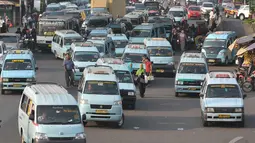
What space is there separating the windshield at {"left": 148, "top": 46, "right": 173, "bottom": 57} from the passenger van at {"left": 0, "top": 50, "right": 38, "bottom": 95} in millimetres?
9247

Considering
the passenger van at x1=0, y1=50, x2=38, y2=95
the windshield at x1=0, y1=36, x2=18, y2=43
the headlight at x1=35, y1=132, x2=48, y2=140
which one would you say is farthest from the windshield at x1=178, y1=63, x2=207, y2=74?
the headlight at x1=35, y1=132, x2=48, y2=140

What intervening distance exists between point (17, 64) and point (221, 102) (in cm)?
1205

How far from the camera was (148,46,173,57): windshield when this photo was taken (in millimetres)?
45312

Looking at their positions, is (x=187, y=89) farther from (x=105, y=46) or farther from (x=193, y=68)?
(x=105, y=46)

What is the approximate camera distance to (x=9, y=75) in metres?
36.7

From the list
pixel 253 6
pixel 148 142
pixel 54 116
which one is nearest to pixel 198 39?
pixel 253 6

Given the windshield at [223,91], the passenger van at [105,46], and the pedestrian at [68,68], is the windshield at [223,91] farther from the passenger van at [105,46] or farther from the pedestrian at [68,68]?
the passenger van at [105,46]

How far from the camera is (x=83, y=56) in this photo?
41.7 metres

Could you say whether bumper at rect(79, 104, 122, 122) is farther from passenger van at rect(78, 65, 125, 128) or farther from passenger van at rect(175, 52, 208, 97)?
passenger van at rect(175, 52, 208, 97)

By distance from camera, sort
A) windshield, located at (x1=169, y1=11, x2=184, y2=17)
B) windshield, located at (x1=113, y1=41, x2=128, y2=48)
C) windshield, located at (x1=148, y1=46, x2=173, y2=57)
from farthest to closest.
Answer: windshield, located at (x1=169, y1=11, x2=184, y2=17)
windshield, located at (x1=113, y1=41, x2=128, y2=48)
windshield, located at (x1=148, y1=46, x2=173, y2=57)

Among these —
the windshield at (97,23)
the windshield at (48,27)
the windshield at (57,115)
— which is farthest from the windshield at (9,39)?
the windshield at (57,115)

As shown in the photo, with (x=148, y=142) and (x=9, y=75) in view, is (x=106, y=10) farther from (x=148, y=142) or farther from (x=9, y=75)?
(x=148, y=142)

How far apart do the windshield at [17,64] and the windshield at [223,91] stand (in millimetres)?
10717

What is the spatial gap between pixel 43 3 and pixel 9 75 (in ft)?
195
